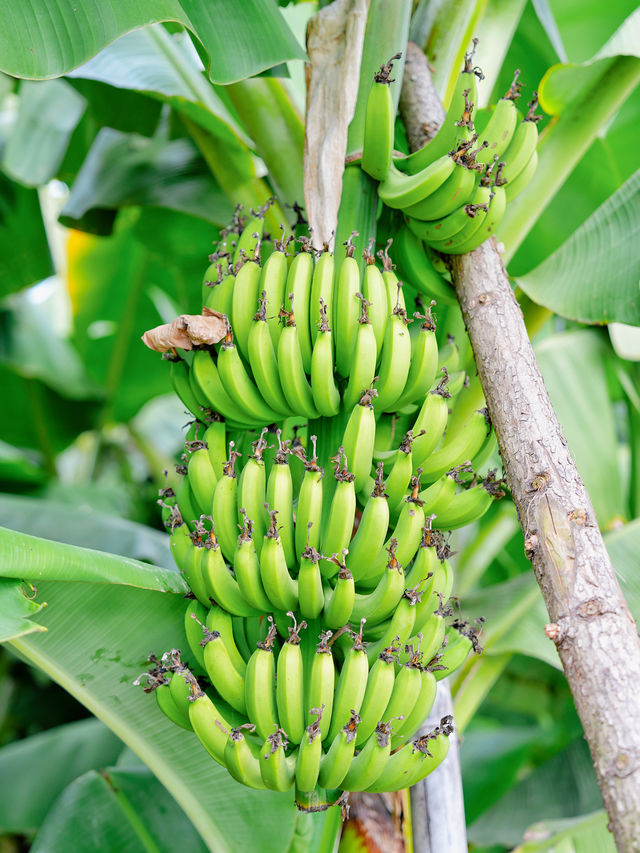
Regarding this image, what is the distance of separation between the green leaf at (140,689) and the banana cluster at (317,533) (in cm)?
12

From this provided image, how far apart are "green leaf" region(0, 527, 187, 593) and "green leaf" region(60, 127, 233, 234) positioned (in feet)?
3.55

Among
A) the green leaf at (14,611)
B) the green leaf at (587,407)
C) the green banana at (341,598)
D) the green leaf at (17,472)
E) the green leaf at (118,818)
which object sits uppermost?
the green leaf at (14,611)

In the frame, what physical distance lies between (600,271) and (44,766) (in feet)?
5.86

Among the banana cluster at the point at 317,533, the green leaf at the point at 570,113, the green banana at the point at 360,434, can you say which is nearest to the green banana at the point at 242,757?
the banana cluster at the point at 317,533

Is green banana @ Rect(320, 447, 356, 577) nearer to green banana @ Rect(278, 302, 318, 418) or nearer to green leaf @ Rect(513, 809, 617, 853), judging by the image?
green banana @ Rect(278, 302, 318, 418)

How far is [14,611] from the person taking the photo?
0.89 metres

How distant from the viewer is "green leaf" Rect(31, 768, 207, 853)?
52.1 inches

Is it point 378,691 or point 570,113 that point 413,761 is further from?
point 570,113

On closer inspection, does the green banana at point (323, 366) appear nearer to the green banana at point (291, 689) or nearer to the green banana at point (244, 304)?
the green banana at point (244, 304)

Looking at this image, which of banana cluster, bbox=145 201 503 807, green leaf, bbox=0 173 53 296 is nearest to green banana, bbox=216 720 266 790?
banana cluster, bbox=145 201 503 807

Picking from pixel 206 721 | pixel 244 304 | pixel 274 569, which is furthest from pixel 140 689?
pixel 244 304

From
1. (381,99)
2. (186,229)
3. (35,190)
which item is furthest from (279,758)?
(35,190)

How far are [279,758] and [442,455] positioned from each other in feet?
→ 1.59

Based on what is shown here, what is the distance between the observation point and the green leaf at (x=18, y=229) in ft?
8.14
